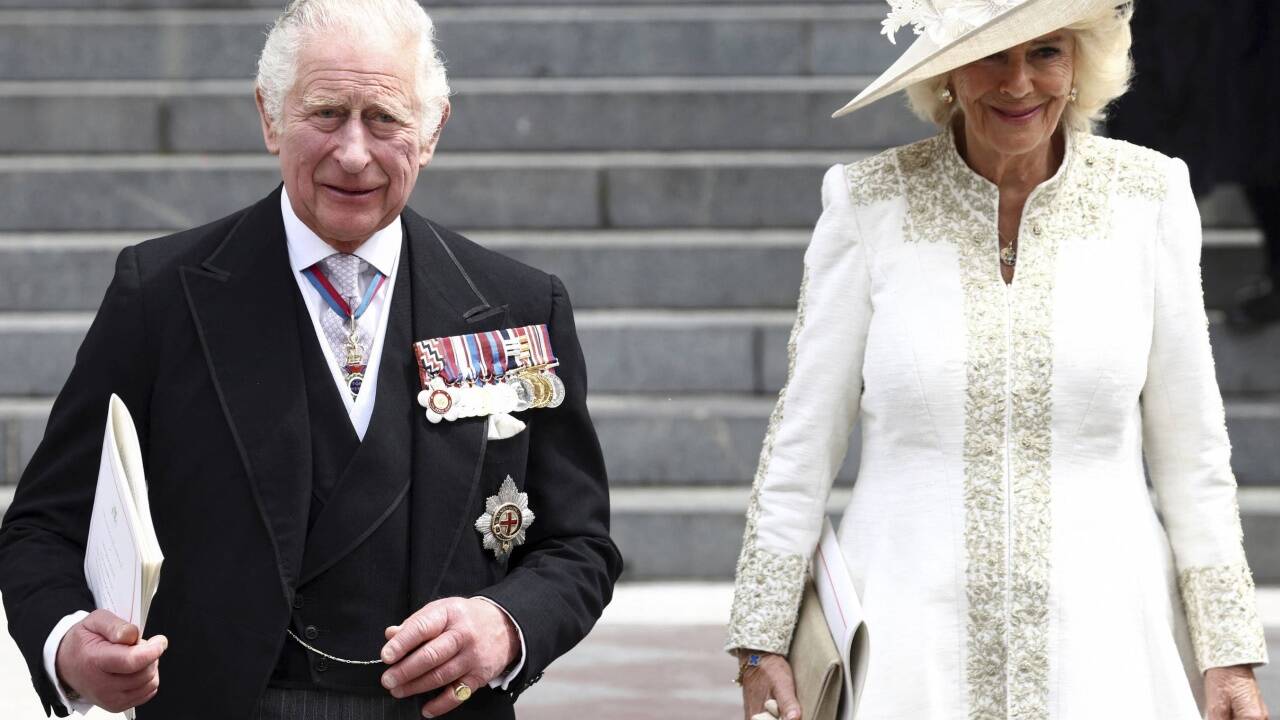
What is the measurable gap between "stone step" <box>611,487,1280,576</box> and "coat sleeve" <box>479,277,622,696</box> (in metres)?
3.68

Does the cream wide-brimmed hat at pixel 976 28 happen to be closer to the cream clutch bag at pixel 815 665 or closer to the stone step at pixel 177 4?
the cream clutch bag at pixel 815 665

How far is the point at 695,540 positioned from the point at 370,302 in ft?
12.9

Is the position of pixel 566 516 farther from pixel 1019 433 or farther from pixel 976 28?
pixel 976 28

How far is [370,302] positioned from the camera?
101 inches

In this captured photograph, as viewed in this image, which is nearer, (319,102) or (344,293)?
(319,102)

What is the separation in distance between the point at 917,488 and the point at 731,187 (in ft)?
17.1

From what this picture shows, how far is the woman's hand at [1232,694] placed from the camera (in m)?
2.84

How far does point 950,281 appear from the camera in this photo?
2.96 m

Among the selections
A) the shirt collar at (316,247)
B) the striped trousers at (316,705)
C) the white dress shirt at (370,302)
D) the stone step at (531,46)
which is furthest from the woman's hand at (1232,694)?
the stone step at (531,46)

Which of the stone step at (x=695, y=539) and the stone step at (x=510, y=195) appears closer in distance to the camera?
the stone step at (x=695, y=539)

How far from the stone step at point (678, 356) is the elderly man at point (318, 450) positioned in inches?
182

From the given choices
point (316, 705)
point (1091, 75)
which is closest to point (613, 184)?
point (1091, 75)

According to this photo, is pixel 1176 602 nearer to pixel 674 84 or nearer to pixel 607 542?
pixel 607 542

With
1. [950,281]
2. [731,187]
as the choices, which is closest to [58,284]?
[731,187]
